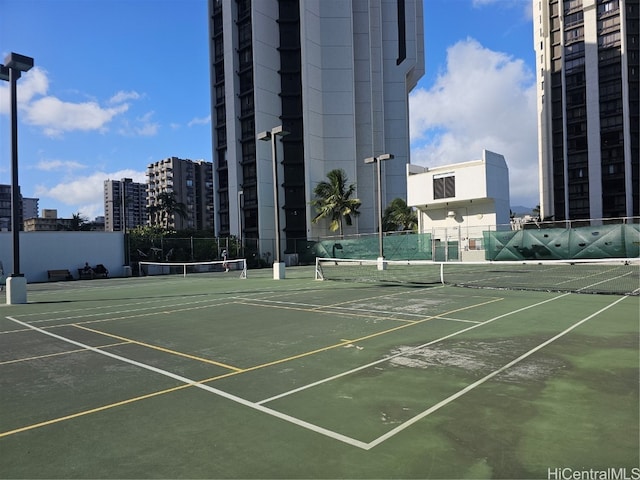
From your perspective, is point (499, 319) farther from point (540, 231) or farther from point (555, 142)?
point (555, 142)

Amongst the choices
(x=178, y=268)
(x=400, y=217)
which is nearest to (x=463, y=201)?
(x=400, y=217)

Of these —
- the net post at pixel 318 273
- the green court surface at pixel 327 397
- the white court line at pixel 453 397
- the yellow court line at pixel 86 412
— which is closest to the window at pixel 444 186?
the net post at pixel 318 273

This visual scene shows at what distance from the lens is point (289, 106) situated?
61.8 metres

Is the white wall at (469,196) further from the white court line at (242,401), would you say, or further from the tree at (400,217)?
the white court line at (242,401)

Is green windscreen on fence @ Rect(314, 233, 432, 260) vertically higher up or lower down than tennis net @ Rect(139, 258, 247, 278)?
higher up

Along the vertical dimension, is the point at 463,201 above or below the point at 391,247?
above

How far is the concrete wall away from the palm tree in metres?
24.1

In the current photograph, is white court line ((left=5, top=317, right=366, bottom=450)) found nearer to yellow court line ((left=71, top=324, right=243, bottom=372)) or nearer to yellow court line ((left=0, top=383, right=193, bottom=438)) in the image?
yellow court line ((left=0, top=383, right=193, bottom=438))

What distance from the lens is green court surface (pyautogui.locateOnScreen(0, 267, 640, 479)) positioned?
3.99 meters

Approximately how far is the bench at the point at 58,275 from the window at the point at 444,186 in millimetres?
33139

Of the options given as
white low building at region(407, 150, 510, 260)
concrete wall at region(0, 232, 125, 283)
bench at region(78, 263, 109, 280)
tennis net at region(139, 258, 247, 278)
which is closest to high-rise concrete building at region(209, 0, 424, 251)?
tennis net at region(139, 258, 247, 278)

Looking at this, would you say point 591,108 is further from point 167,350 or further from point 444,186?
point 167,350

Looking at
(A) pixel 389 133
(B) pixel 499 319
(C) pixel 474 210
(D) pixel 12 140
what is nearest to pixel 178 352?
(B) pixel 499 319

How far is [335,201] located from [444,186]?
48.7 ft
